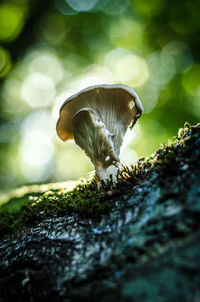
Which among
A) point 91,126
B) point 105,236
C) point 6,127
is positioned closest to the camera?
point 105,236

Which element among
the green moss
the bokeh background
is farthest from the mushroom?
the bokeh background

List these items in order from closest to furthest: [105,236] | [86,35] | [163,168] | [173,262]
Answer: [173,262], [105,236], [163,168], [86,35]

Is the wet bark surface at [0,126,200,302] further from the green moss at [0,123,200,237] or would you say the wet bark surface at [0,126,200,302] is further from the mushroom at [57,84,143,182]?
the mushroom at [57,84,143,182]

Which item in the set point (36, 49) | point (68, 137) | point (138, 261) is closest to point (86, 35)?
point (36, 49)

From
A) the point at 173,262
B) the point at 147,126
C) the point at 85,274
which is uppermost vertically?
the point at 147,126

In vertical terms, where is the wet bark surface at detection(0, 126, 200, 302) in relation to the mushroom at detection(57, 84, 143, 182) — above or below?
below

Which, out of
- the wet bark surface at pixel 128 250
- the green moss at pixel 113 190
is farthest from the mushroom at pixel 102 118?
the wet bark surface at pixel 128 250

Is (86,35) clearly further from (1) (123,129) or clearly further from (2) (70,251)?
(2) (70,251)

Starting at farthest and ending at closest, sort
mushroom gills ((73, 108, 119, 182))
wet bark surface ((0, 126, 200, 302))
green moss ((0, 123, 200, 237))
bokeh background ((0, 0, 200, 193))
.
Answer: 1. bokeh background ((0, 0, 200, 193))
2. mushroom gills ((73, 108, 119, 182))
3. green moss ((0, 123, 200, 237))
4. wet bark surface ((0, 126, 200, 302))
